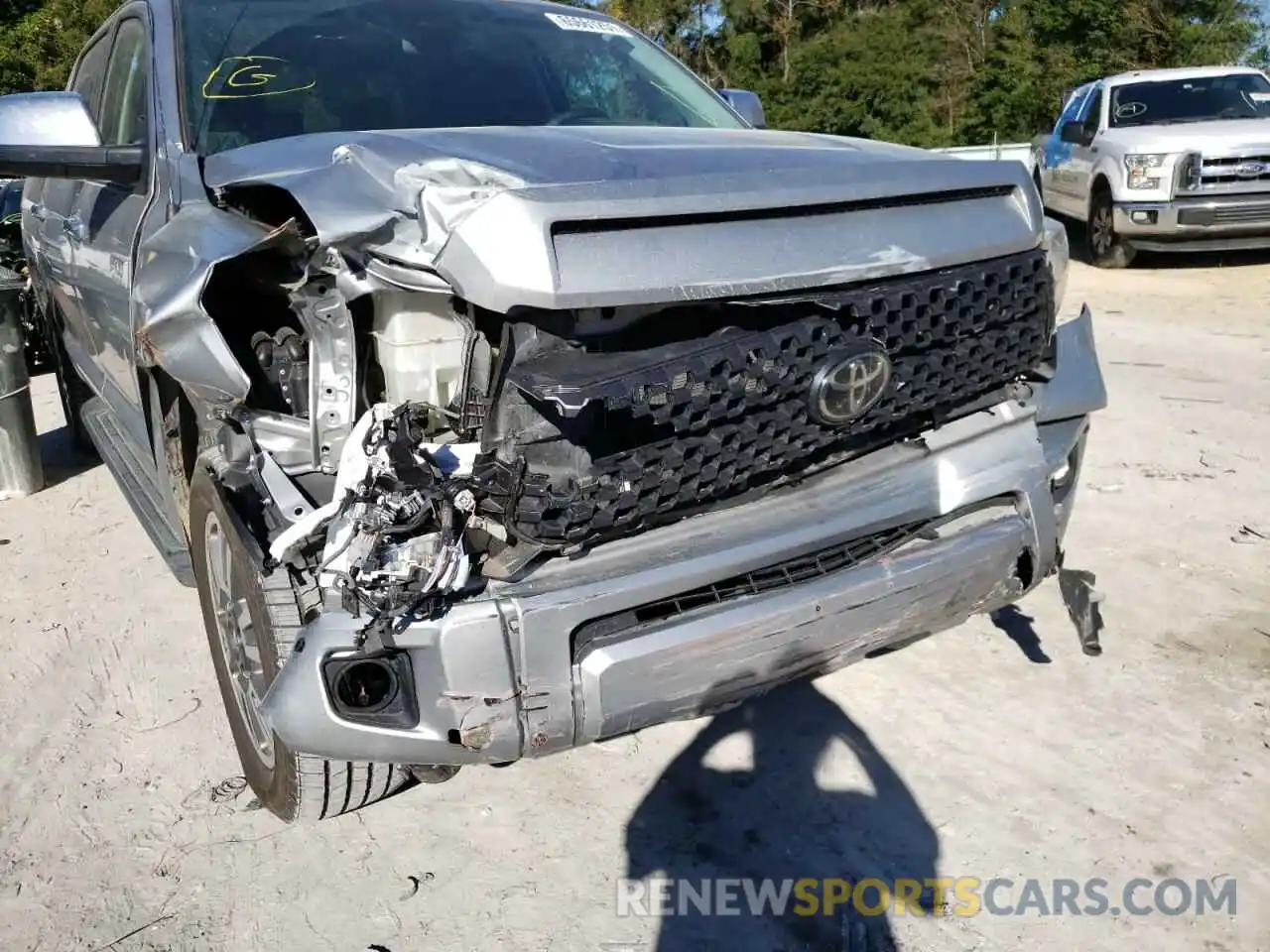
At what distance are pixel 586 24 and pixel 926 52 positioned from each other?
25135mm

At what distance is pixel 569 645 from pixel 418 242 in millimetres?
832

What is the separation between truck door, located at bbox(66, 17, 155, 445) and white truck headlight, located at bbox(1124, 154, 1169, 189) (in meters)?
9.04

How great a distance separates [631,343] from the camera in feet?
6.88

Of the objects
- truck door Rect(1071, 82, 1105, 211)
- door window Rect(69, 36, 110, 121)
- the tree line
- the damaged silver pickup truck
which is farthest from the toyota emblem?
the tree line

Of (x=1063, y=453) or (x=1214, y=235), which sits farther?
(x=1214, y=235)

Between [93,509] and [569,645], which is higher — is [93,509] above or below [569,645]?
below

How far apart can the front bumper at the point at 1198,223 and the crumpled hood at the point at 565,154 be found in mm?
8472

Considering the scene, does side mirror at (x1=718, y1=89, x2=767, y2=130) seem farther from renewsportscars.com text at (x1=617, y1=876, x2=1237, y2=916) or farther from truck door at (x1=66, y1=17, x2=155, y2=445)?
renewsportscars.com text at (x1=617, y1=876, x2=1237, y2=916)

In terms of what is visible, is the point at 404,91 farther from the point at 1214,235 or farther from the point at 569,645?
the point at 1214,235

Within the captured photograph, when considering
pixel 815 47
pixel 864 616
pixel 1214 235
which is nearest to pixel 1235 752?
pixel 864 616

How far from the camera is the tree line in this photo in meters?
21.2

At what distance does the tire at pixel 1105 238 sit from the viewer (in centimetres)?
1066

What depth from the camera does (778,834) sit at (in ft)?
8.39

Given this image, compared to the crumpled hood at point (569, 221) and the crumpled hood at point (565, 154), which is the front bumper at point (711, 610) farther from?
the crumpled hood at point (565, 154)
